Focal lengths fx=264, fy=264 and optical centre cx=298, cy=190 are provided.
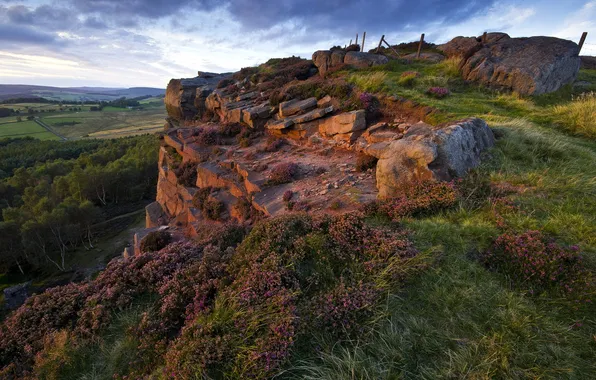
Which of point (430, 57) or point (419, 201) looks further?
point (430, 57)

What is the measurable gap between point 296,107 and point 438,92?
29.4 ft

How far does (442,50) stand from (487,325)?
1303 inches

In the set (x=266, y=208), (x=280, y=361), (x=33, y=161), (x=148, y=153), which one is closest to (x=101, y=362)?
(x=280, y=361)

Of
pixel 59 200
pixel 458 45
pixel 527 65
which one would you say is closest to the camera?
pixel 527 65

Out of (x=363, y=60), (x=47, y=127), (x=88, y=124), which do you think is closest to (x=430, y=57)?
(x=363, y=60)

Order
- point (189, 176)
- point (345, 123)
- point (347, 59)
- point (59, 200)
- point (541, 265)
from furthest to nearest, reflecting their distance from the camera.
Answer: point (59, 200)
point (347, 59)
point (189, 176)
point (345, 123)
point (541, 265)

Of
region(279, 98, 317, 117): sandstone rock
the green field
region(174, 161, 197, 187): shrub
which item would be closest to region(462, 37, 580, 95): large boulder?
region(279, 98, 317, 117): sandstone rock

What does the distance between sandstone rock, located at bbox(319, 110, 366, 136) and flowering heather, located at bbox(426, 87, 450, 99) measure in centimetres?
469

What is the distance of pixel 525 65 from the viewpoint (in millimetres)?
17609

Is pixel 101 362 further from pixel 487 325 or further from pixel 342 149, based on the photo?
pixel 342 149

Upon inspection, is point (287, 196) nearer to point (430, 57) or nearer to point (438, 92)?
point (438, 92)

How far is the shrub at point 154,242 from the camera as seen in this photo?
13.0m

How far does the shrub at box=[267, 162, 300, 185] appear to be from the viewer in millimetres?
12977

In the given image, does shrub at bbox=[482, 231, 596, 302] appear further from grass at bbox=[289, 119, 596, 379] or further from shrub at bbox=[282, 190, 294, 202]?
shrub at bbox=[282, 190, 294, 202]
